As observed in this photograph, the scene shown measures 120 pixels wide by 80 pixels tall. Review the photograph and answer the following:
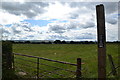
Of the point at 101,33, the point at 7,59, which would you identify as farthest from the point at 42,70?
the point at 101,33

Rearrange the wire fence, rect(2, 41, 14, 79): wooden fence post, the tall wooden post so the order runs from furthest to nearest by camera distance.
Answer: rect(2, 41, 14, 79): wooden fence post < the wire fence < the tall wooden post

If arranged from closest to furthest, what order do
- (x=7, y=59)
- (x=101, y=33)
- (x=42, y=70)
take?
(x=101, y=33) → (x=7, y=59) → (x=42, y=70)

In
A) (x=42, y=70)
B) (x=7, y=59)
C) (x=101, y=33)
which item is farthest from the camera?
(x=42, y=70)

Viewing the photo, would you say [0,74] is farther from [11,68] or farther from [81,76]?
[81,76]

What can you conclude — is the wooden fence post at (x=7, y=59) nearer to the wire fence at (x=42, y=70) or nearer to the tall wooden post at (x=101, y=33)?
the wire fence at (x=42, y=70)

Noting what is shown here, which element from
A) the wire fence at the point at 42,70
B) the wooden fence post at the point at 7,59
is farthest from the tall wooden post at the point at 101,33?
the wooden fence post at the point at 7,59

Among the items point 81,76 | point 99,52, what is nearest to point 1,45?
point 81,76

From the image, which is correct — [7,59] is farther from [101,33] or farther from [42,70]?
[101,33]

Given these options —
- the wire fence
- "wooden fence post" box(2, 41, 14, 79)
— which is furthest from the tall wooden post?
"wooden fence post" box(2, 41, 14, 79)

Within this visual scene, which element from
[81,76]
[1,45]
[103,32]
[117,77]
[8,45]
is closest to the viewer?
[103,32]

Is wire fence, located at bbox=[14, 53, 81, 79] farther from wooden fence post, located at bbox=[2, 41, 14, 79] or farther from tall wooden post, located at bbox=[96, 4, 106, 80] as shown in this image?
tall wooden post, located at bbox=[96, 4, 106, 80]

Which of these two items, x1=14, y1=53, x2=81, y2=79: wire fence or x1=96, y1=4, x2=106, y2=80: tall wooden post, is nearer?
x1=96, y1=4, x2=106, y2=80: tall wooden post

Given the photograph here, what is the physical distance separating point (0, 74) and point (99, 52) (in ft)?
11.1

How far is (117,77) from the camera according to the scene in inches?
162
